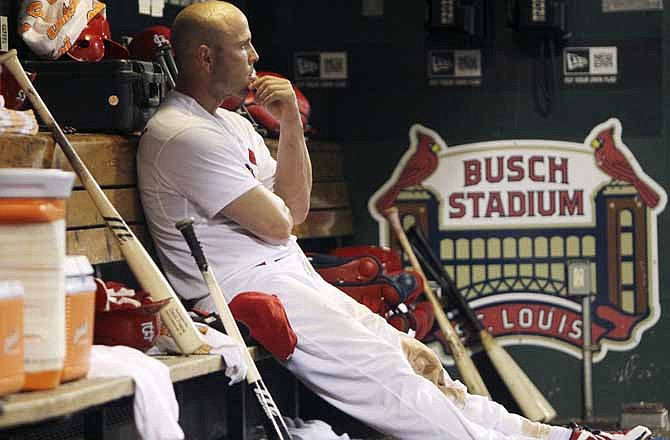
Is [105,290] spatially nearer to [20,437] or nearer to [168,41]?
[20,437]

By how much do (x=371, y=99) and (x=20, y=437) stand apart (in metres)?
3.24

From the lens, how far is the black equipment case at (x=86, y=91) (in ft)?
13.7

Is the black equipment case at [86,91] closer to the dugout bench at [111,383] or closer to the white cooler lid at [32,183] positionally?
the dugout bench at [111,383]

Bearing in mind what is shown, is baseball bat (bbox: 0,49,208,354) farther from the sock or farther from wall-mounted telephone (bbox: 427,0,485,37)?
wall-mounted telephone (bbox: 427,0,485,37)

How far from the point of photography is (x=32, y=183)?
8.63 ft

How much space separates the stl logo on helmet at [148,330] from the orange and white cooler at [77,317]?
1.53 ft

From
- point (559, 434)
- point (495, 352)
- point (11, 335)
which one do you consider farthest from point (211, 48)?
point (495, 352)

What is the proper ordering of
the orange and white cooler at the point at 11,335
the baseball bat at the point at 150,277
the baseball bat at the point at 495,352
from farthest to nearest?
the baseball bat at the point at 495,352, the baseball bat at the point at 150,277, the orange and white cooler at the point at 11,335

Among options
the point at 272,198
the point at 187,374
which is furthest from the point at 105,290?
the point at 272,198

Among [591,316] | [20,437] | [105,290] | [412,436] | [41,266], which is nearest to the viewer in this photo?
[41,266]

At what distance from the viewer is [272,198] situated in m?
4.19

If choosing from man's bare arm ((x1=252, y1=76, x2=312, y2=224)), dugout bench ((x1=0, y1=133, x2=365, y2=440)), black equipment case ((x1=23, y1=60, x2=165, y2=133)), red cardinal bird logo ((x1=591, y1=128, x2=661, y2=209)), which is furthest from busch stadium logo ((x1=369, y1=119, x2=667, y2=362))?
black equipment case ((x1=23, y1=60, x2=165, y2=133))

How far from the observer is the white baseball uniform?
409cm

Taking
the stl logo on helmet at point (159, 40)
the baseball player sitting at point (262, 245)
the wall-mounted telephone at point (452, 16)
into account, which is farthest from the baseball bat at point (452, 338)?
the stl logo on helmet at point (159, 40)
